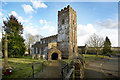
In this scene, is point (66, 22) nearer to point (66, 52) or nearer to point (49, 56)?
point (66, 52)

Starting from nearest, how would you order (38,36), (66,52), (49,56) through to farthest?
1. (49,56)
2. (66,52)
3. (38,36)

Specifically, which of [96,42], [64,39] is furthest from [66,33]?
[96,42]

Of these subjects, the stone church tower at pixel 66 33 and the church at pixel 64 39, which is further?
the stone church tower at pixel 66 33

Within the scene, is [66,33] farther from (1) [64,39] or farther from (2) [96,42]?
(2) [96,42]

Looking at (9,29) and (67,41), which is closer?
(67,41)

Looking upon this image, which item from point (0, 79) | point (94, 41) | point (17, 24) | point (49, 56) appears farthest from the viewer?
point (94, 41)

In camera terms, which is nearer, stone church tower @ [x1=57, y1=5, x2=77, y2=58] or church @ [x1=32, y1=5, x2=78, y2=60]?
church @ [x1=32, y1=5, x2=78, y2=60]

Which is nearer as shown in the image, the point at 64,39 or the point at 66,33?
the point at 66,33

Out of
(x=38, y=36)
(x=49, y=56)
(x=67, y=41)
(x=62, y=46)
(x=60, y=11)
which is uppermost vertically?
(x=60, y=11)

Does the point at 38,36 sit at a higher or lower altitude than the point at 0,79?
higher

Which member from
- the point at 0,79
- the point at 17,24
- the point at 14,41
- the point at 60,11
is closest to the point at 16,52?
the point at 14,41

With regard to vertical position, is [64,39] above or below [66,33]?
below

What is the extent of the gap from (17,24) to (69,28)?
2113 cm

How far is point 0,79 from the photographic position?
575cm
